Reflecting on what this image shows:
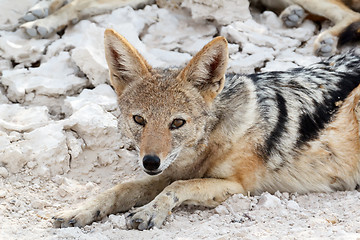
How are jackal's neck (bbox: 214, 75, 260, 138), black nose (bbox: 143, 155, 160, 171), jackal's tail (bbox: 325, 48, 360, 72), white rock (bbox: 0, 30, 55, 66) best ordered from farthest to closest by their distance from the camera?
1. white rock (bbox: 0, 30, 55, 66)
2. jackal's tail (bbox: 325, 48, 360, 72)
3. jackal's neck (bbox: 214, 75, 260, 138)
4. black nose (bbox: 143, 155, 160, 171)

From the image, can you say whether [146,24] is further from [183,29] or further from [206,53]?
[206,53]

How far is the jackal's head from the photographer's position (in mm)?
3240

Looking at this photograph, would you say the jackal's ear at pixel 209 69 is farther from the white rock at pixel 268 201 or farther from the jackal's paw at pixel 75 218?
the jackal's paw at pixel 75 218

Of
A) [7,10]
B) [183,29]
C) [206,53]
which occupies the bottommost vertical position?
[7,10]

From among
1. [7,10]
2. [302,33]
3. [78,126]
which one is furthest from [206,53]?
[7,10]

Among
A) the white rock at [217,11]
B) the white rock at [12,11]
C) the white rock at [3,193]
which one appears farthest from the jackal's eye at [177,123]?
the white rock at [12,11]

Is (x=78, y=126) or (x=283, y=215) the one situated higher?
(x=283, y=215)

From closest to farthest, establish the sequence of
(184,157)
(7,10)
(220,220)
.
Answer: (220,220), (184,157), (7,10)

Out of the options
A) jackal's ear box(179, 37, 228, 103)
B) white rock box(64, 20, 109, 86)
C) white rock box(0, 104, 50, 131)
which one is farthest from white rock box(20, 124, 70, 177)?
jackal's ear box(179, 37, 228, 103)

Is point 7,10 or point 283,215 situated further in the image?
point 7,10

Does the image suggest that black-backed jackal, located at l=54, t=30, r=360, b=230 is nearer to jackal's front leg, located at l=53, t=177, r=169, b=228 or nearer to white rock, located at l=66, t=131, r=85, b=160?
jackal's front leg, located at l=53, t=177, r=169, b=228

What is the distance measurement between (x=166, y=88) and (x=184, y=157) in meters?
0.57

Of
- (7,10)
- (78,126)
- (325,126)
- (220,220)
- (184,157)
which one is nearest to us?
(220,220)

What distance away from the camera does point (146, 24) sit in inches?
242
